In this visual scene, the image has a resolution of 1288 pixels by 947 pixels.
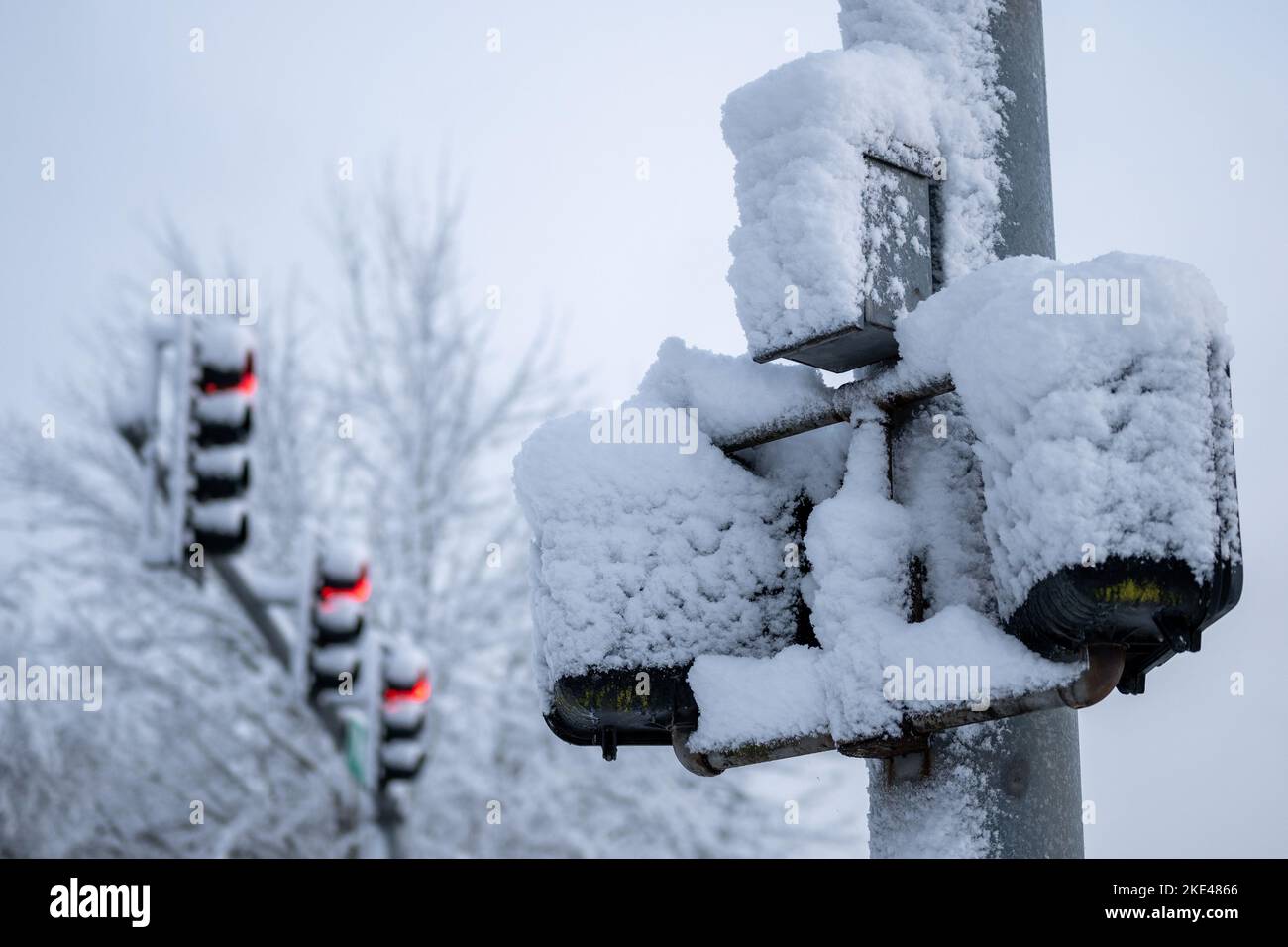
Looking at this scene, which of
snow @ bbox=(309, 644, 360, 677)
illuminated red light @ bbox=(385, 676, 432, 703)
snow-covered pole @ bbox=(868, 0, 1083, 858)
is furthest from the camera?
illuminated red light @ bbox=(385, 676, 432, 703)

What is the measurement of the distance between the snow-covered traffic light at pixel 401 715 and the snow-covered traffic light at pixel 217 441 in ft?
7.08

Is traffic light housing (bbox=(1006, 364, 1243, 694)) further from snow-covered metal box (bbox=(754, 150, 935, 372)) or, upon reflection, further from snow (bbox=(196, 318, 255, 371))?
snow (bbox=(196, 318, 255, 371))

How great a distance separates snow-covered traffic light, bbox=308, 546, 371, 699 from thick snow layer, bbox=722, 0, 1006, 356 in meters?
5.07

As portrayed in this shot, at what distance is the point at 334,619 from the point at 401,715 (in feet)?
3.14

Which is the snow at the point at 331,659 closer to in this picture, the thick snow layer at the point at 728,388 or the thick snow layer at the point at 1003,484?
the thick snow layer at the point at 728,388

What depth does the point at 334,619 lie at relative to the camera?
7418 millimetres

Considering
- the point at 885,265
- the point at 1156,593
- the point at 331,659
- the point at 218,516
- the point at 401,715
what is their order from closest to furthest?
the point at 1156,593
the point at 885,265
the point at 218,516
the point at 331,659
the point at 401,715

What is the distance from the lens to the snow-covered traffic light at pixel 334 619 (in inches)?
291

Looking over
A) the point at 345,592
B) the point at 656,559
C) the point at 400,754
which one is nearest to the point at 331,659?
the point at 345,592

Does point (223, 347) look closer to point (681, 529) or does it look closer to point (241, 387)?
point (241, 387)

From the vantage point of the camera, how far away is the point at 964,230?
2.85 meters

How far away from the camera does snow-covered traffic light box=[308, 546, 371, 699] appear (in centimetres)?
740

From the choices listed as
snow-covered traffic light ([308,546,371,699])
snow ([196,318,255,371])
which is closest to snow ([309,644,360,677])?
snow-covered traffic light ([308,546,371,699])

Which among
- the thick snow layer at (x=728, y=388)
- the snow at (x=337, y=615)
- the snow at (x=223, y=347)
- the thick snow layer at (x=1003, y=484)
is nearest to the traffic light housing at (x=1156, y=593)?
the thick snow layer at (x=1003, y=484)
